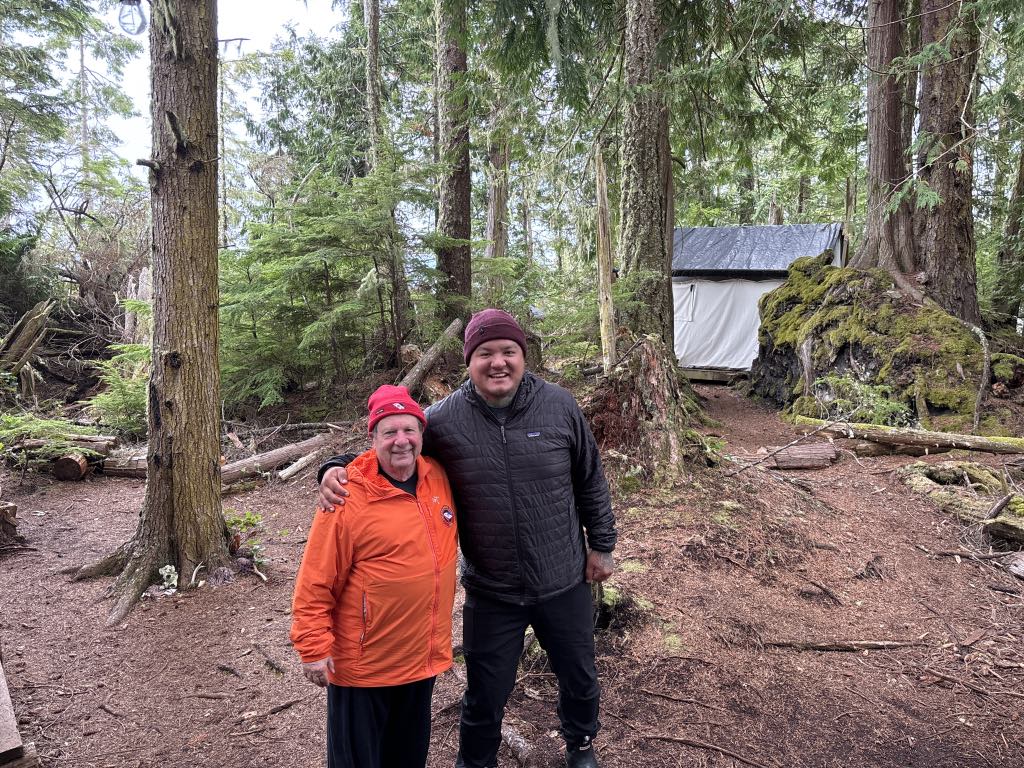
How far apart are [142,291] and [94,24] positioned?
34.4 feet

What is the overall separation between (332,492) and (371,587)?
339mm

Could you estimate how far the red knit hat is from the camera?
2.08 meters

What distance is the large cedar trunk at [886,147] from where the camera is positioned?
10.3 meters

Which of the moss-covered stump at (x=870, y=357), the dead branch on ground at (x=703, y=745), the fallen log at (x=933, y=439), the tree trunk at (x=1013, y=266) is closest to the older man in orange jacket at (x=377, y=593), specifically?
the dead branch on ground at (x=703, y=745)

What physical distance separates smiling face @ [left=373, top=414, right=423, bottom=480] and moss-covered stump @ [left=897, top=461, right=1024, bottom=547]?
212 inches

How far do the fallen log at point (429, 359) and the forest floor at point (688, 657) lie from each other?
3.38m

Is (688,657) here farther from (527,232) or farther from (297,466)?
(527,232)

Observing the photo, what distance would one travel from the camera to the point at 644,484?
18.0 ft

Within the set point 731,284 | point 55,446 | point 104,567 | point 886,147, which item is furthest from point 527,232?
point 104,567

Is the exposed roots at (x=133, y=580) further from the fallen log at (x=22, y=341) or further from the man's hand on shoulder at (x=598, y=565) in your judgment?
the fallen log at (x=22, y=341)

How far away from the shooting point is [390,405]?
2.09 m

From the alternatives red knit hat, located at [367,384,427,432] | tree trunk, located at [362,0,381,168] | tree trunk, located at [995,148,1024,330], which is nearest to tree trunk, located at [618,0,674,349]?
tree trunk, located at [362,0,381,168]

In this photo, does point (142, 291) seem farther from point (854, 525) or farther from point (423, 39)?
point (854, 525)

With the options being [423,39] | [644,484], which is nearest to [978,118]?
[644,484]
